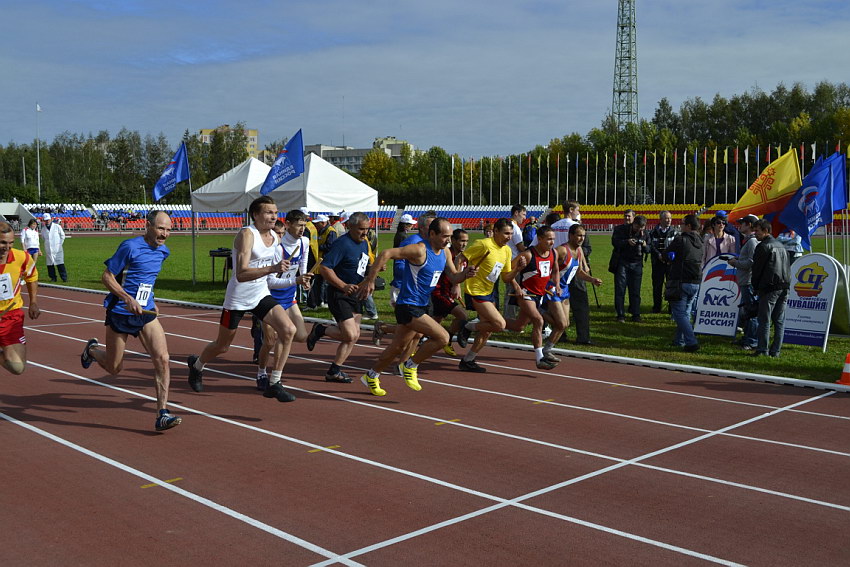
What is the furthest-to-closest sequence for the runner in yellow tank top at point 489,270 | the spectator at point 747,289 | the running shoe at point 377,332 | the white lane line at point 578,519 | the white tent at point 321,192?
the white tent at point 321,192 < the spectator at point 747,289 < the running shoe at point 377,332 < the runner in yellow tank top at point 489,270 < the white lane line at point 578,519

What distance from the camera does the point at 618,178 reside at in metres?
79.1

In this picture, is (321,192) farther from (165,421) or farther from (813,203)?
(165,421)

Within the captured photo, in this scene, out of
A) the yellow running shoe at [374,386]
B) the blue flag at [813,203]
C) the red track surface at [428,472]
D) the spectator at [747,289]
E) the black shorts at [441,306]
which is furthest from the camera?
the blue flag at [813,203]

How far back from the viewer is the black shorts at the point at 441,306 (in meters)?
11.1

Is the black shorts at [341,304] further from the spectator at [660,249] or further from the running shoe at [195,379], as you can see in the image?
the spectator at [660,249]

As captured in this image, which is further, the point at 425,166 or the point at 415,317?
the point at 425,166

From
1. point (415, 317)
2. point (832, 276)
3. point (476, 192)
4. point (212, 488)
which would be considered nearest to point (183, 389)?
point (415, 317)

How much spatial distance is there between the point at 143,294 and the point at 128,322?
30 cm

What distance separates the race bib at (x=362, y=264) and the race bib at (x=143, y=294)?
291 cm

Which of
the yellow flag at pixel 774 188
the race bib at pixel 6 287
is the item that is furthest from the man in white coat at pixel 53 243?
the yellow flag at pixel 774 188

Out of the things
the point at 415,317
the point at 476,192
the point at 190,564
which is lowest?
the point at 190,564

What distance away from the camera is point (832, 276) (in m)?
12.1

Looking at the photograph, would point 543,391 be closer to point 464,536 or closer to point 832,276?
point 464,536

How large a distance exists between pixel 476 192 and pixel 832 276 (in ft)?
257
